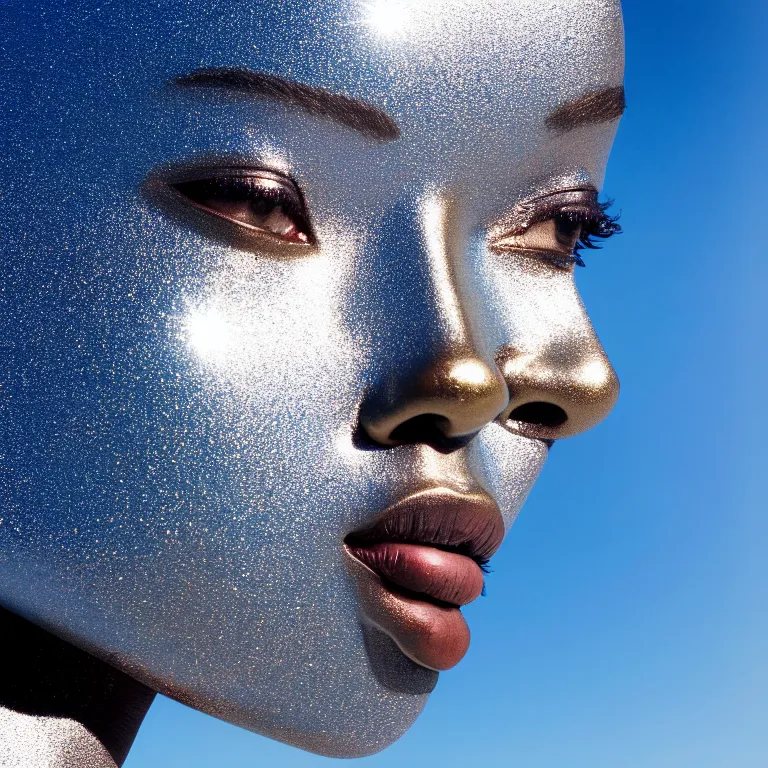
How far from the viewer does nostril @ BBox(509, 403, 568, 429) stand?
1.32 metres

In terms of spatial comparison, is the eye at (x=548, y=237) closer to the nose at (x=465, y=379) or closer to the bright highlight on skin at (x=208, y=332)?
the nose at (x=465, y=379)

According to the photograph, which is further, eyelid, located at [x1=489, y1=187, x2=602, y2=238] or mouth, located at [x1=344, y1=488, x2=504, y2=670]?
eyelid, located at [x1=489, y1=187, x2=602, y2=238]

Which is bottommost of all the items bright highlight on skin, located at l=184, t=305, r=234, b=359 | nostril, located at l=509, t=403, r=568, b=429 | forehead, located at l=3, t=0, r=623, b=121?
bright highlight on skin, located at l=184, t=305, r=234, b=359

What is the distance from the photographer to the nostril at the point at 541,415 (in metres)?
1.32

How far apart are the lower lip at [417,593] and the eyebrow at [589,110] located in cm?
51

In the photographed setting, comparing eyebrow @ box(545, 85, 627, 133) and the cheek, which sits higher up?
eyebrow @ box(545, 85, 627, 133)

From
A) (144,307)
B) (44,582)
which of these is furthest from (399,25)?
(44,582)

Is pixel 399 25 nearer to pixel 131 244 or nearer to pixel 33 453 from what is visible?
pixel 131 244

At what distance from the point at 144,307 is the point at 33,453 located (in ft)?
0.59

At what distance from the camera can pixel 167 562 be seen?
1110 mm

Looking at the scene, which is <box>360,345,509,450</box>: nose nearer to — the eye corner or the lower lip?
the lower lip

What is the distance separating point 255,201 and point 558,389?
0.40 meters

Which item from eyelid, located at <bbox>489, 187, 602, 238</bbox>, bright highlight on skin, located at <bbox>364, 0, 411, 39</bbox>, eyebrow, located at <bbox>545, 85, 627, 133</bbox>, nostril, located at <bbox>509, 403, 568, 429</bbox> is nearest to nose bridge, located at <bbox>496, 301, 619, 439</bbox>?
nostril, located at <bbox>509, 403, 568, 429</bbox>

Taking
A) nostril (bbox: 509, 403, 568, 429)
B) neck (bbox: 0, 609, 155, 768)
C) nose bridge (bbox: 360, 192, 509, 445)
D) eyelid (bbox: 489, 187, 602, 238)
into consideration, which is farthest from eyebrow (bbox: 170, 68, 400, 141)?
neck (bbox: 0, 609, 155, 768)
